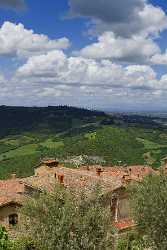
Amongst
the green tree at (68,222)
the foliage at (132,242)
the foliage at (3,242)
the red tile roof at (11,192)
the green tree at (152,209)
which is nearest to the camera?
the green tree at (68,222)

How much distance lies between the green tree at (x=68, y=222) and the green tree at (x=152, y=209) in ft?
31.0

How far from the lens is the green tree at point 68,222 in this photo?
101ft

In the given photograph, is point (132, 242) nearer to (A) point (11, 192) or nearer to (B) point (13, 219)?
(B) point (13, 219)

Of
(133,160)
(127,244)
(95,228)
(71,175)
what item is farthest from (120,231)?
(133,160)

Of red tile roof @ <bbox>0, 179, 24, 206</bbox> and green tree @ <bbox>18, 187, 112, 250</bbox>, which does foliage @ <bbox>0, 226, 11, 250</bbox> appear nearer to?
green tree @ <bbox>18, 187, 112, 250</bbox>

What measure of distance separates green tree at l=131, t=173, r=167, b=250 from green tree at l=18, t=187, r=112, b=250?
9.45 m

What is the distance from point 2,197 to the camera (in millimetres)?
57031

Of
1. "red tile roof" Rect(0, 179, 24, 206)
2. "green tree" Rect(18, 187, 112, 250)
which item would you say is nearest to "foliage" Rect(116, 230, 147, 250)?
"green tree" Rect(18, 187, 112, 250)

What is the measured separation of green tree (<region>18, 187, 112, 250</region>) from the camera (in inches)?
1215

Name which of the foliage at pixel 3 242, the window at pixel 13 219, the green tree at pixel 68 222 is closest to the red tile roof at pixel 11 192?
the window at pixel 13 219

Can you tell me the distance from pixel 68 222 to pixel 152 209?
41.2ft

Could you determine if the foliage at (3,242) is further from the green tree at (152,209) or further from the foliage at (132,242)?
the green tree at (152,209)

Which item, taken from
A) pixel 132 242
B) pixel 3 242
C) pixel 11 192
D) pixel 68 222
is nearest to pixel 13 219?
pixel 11 192

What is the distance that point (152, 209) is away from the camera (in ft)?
136
